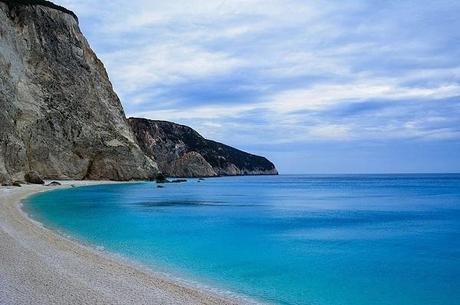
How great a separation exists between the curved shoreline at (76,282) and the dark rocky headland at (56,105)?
131 feet

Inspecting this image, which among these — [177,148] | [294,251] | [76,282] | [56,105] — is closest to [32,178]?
[56,105]

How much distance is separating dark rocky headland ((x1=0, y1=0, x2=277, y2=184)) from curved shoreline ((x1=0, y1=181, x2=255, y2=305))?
39.8m

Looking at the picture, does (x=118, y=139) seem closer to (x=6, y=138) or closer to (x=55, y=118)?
(x=55, y=118)

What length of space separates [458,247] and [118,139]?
63770 millimetres

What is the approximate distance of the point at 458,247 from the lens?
65.6ft

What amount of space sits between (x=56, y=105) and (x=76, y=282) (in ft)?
207

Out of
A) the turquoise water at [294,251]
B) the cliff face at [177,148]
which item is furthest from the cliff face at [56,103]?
the cliff face at [177,148]

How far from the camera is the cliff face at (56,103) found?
192 feet

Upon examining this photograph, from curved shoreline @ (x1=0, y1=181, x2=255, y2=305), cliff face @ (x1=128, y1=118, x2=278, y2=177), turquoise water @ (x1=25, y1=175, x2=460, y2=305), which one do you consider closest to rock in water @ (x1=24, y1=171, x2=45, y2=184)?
turquoise water @ (x1=25, y1=175, x2=460, y2=305)

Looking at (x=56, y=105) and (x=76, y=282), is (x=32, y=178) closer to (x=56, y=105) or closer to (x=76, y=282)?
(x=56, y=105)

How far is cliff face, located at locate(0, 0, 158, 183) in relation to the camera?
192ft

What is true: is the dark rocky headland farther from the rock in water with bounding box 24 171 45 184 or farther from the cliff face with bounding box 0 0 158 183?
the rock in water with bounding box 24 171 45 184

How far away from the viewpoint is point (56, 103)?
6844 cm

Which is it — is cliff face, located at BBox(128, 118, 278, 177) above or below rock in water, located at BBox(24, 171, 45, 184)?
above
